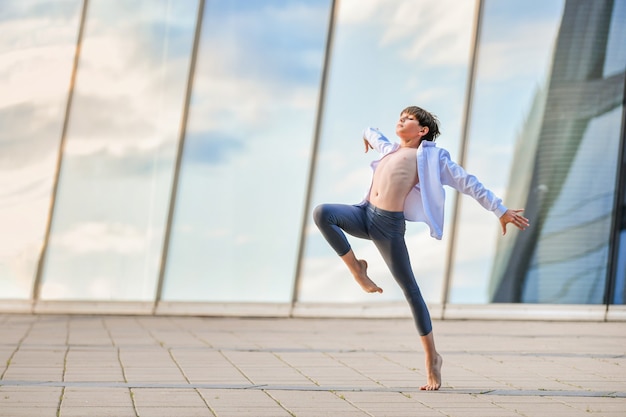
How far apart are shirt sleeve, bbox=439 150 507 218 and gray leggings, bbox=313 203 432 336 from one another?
256 mm

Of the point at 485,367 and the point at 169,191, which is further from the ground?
the point at 169,191

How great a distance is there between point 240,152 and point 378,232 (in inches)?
179

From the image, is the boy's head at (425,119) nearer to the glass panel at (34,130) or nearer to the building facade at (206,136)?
the building facade at (206,136)

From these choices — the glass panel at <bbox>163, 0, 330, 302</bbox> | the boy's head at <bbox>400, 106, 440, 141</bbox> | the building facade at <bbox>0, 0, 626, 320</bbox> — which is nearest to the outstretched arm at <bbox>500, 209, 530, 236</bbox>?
the boy's head at <bbox>400, 106, 440, 141</bbox>

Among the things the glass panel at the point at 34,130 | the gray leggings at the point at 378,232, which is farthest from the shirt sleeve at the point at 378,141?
the glass panel at the point at 34,130

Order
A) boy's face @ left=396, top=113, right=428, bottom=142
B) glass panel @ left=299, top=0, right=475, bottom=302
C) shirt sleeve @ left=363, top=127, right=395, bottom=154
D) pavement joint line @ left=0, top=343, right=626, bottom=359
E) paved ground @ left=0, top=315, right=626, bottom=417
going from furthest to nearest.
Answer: glass panel @ left=299, top=0, right=475, bottom=302 → pavement joint line @ left=0, top=343, right=626, bottom=359 → shirt sleeve @ left=363, top=127, right=395, bottom=154 → boy's face @ left=396, top=113, right=428, bottom=142 → paved ground @ left=0, top=315, right=626, bottom=417

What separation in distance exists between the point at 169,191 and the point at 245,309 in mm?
1184

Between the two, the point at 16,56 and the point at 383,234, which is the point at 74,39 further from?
the point at 383,234

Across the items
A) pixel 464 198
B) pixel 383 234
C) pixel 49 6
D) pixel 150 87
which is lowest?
pixel 383 234

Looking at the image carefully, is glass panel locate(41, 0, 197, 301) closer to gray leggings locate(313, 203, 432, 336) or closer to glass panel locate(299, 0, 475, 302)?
glass panel locate(299, 0, 475, 302)

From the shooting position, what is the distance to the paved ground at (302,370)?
11.8 feet

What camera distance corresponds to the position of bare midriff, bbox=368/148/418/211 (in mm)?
4137

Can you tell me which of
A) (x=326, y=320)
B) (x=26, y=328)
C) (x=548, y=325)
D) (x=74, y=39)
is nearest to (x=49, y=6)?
(x=74, y=39)

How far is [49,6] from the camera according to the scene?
851cm
